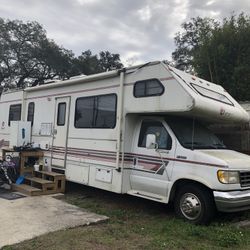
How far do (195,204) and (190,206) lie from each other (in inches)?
4.3

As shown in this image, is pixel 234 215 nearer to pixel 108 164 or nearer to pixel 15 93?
pixel 108 164

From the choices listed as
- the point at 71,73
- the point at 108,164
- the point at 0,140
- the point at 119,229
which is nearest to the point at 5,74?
the point at 71,73

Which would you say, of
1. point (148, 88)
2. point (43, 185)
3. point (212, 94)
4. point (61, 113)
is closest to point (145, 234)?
point (148, 88)

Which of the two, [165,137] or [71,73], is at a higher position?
[71,73]

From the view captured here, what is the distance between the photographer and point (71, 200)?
8750mm

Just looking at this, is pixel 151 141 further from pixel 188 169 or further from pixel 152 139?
pixel 188 169

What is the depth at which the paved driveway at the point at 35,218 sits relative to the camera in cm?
604

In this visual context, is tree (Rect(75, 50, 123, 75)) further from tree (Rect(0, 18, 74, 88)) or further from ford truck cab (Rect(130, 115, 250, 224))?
ford truck cab (Rect(130, 115, 250, 224))

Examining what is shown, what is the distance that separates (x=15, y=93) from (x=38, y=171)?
3053 mm

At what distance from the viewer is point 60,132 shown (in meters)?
9.96

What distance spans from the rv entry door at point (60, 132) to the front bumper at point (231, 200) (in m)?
4.57

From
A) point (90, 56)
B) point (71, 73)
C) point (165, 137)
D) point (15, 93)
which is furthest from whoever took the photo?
point (90, 56)

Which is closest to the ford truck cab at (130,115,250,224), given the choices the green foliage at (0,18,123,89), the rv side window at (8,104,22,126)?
the rv side window at (8,104,22,126)

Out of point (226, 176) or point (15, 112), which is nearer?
point (226, 176)
